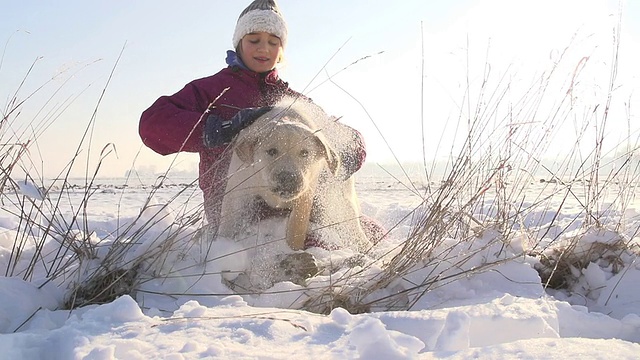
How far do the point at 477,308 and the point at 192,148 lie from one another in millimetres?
2295

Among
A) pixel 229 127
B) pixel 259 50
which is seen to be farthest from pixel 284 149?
pixel 259 50

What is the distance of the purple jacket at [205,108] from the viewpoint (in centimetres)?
316

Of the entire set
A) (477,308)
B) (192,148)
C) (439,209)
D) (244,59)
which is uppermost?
(244,59)

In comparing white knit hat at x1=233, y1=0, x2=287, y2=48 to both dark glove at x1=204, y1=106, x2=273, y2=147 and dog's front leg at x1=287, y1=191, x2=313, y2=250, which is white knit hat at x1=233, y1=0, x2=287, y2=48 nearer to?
dark glove at x1=204, y1=106, x2=273, y2=147

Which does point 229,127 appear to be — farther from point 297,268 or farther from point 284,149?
point 297,268

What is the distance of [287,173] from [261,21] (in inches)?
57.5

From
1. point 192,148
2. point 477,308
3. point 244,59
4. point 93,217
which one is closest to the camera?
point 477,308

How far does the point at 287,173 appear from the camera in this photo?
8.77 ft

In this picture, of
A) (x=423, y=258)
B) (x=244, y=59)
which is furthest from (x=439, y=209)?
(x=244, y=59)

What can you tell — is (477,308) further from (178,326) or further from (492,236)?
(492,236)

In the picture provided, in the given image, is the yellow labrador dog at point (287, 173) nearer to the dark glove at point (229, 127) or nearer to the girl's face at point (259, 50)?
the dark glove at point (229, 127)

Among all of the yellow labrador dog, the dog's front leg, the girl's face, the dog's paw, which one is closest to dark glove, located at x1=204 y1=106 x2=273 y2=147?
the yellow labrador dog

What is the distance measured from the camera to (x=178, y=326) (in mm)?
1279

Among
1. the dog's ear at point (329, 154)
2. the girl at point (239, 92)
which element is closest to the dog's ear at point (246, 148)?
the dog's ear at point (329, 154)
